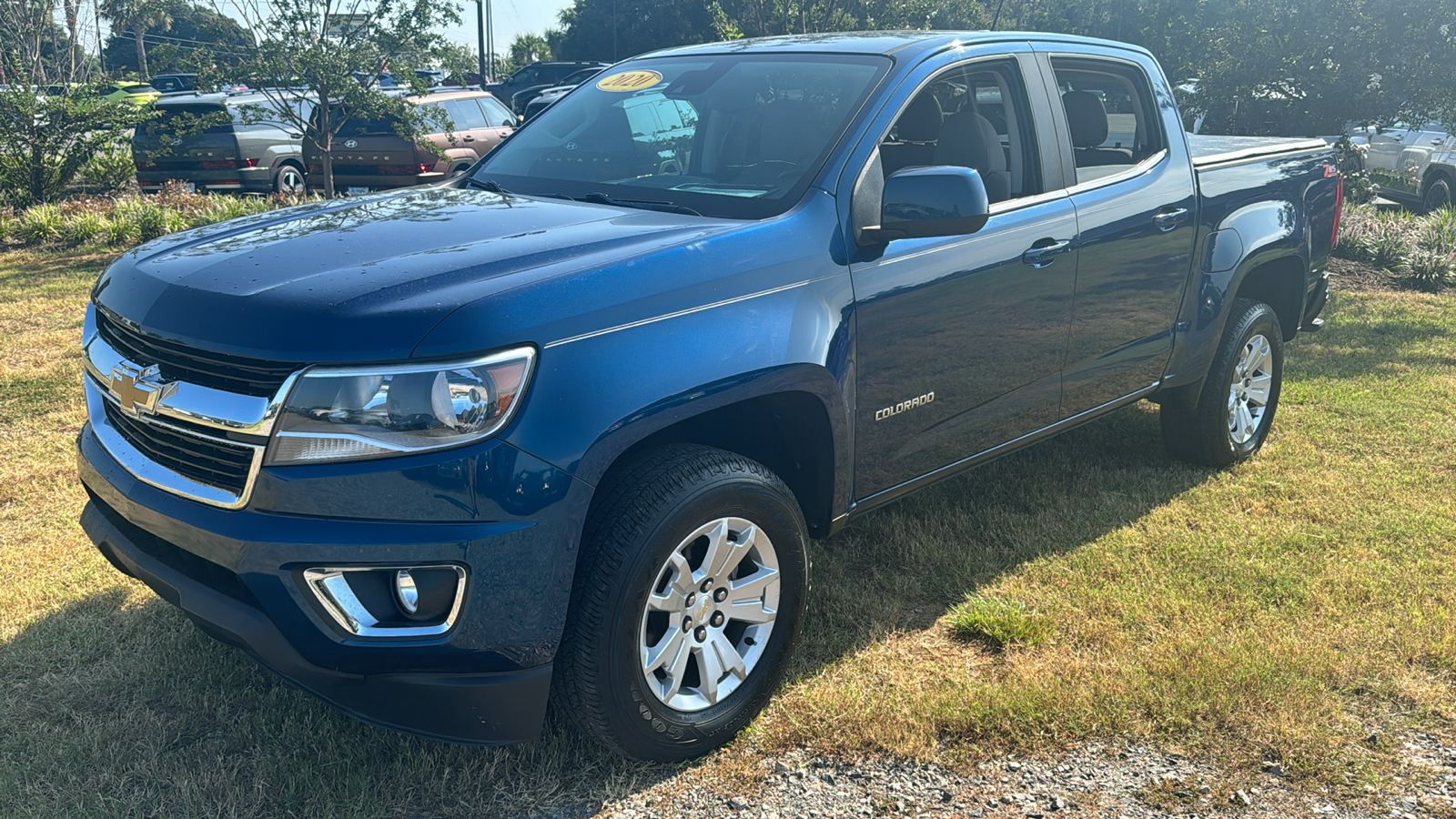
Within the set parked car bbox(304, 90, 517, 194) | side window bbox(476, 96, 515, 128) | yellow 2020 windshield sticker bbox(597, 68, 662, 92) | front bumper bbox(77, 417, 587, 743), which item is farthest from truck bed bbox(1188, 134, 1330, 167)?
side window bbox(476, 96, 515, 128)

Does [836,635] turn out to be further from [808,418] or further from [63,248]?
[63,248]

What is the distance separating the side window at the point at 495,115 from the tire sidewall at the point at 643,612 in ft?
40.9

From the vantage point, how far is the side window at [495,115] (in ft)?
47.9

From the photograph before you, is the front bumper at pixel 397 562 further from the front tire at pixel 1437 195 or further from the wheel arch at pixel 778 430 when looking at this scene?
the front tire at pixel 1437 195

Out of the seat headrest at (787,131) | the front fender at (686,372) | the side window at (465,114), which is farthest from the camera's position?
the side window at (465,114)

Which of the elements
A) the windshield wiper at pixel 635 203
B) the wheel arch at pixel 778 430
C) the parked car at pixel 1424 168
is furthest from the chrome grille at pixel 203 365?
the parked car at pixel 1424 168

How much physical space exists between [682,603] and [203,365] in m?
1.27

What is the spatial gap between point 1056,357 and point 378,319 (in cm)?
246

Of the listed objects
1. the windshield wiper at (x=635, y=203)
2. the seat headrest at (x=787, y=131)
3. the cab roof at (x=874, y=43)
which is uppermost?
the cab roof at (x=874, y=43)

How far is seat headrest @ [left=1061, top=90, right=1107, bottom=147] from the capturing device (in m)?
4.28

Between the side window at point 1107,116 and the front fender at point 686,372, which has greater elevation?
the side window at point 1107,116

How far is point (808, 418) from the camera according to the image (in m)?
3.12

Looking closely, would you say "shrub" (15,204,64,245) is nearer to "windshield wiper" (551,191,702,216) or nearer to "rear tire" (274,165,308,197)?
"rear tire" (274,165,308,197)

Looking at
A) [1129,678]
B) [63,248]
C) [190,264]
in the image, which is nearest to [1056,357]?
[1129,678]
